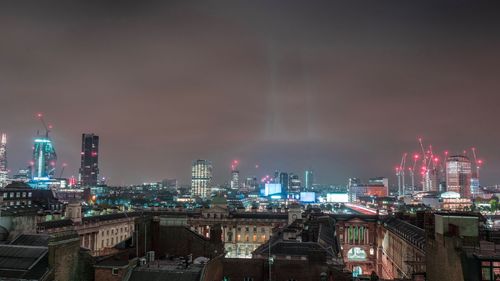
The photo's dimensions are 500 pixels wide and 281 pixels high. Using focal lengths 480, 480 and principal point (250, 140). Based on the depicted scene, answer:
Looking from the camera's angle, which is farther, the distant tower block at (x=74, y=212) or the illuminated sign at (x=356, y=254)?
the illuminated sign at (x=356, y=254)

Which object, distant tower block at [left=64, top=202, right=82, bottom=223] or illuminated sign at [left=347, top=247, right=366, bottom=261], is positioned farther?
illuminated sign at [left=347, top=247, right=366, bottom=261]

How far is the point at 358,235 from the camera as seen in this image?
14238 cm

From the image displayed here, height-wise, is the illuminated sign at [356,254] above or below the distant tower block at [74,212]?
below

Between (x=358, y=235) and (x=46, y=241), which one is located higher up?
(x=46, y=241)

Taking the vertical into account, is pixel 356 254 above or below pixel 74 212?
below

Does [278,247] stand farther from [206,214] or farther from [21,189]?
[21,189]

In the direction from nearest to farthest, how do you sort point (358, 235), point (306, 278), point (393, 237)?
point (306, 278) → point (393, 237) → point (358, 235)

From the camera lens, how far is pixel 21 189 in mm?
167625

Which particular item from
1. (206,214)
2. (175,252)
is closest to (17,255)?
(175,252)

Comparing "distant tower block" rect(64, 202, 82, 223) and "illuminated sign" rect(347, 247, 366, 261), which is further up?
"distant tower block" rect(64, 202, 82, 223)

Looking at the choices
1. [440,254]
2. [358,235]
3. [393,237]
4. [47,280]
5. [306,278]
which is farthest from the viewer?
[358,235]

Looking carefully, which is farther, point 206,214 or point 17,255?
point 206,214

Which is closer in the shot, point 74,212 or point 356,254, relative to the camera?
point 74,212

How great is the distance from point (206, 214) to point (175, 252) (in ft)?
375
